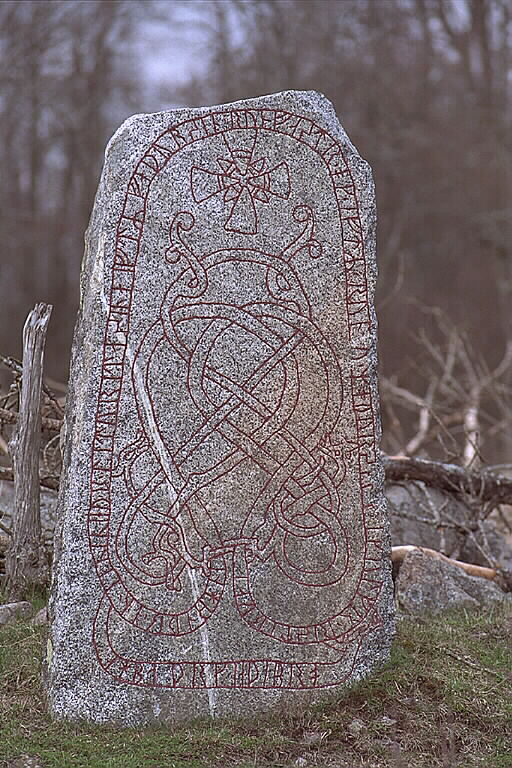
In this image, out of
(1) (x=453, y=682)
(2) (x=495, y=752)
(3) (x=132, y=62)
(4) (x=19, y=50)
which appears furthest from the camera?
(3) (x=132, y=62)

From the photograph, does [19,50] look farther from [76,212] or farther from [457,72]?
[457,72]

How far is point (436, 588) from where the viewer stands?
4758mm

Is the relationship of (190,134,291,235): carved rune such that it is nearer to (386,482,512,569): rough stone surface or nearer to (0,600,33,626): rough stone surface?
(0,600,33,626): rough stone surface

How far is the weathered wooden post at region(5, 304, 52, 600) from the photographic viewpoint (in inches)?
179

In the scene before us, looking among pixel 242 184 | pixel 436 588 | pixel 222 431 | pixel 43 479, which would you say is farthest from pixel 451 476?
pixel 242 184

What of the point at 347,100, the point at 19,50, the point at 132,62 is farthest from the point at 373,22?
the point at 19,50

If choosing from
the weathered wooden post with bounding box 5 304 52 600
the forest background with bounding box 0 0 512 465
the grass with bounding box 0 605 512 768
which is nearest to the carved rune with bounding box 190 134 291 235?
the weathered wooden post with bounding box 5 304 52 600

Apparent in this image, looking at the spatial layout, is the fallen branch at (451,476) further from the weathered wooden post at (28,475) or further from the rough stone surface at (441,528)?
the weathered wooden post at (28,475)

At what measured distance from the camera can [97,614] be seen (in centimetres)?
348

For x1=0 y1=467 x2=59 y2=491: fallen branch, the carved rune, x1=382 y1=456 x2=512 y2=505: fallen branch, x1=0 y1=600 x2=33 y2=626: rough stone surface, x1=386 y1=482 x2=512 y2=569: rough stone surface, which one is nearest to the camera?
the carved rune

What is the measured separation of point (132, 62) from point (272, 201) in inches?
501

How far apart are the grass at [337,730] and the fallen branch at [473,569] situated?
1080 millimetres

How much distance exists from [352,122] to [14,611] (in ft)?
37.6

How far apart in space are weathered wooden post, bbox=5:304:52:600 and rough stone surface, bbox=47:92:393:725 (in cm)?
98
